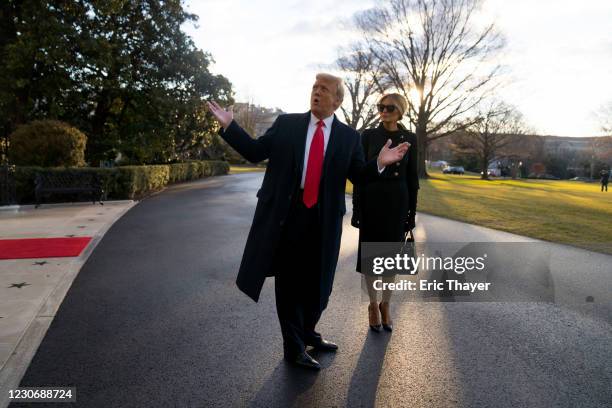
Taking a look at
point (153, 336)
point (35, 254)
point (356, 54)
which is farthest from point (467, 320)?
point (356, 54)

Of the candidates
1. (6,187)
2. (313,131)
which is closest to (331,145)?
(313,131)

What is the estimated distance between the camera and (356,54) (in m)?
36.3

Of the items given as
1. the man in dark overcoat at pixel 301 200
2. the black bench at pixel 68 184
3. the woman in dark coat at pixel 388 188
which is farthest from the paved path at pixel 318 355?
the black bench at pixel 68 184

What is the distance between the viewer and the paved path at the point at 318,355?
9.06 feet

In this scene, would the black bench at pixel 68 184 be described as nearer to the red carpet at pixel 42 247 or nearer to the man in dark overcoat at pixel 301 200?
the red carpet at pixel 42 247

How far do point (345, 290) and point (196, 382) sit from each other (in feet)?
8.28

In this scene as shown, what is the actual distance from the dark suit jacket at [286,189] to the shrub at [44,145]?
45.0 feet

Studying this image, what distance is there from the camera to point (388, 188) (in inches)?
146

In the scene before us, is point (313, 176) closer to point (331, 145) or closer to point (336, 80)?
point (331, 145)

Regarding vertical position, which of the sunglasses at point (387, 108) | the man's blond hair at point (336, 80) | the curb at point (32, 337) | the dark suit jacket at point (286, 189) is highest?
the man's blond hair at point (336, 80)

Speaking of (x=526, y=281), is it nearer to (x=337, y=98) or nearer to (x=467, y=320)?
(x=467, y=320)

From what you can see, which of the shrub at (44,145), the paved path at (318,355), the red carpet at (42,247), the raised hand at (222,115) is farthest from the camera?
the shrub at (44,145)

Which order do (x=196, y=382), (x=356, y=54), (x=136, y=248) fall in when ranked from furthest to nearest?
1. (x=356, y=54)
2. (x=136, y=248)
3. (x=196, y=382)

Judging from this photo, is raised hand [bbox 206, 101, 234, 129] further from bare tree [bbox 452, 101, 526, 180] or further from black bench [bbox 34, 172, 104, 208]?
bare tree [bbox 452, 101, 526, 180]
